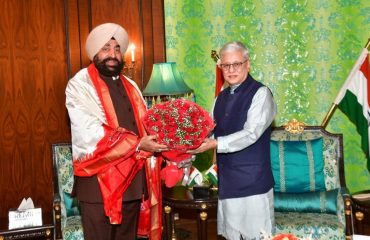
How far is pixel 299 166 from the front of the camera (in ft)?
12.1

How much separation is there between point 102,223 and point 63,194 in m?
1.07

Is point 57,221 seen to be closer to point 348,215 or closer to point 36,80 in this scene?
point 36,80

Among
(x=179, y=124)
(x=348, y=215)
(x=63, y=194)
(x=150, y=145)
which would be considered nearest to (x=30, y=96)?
(x=63, y=194)

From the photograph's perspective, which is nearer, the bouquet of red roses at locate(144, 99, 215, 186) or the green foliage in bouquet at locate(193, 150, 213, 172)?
the bouquet of red roses at locate(144, 99, 215, 186)

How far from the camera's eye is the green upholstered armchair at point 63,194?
335 centimetres

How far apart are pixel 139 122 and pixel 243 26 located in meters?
2.06

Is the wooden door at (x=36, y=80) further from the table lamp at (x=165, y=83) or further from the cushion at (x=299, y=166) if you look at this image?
the cushion at (x=299, y=166)

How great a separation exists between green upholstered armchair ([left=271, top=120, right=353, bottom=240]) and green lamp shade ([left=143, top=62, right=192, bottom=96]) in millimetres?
843

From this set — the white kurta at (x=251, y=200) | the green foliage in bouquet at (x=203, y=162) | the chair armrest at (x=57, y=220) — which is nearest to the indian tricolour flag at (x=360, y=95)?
the green foliage in bouquet at (x=203, y=162)

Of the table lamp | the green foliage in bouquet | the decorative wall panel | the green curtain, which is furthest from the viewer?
the green foliage in bouquet

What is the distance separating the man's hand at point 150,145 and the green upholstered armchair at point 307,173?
1210mm

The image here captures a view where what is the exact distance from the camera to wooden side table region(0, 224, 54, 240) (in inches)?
127

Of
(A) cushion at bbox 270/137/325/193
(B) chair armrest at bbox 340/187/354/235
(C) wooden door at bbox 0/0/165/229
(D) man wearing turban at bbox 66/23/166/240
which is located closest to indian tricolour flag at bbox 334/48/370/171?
(A) cushion at bbox 270/137/325/193

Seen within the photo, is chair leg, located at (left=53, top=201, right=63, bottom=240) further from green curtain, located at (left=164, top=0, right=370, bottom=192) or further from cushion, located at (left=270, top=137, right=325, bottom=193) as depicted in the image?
green curtain, located at (left=164, top=0, right=370, bottom=192)
